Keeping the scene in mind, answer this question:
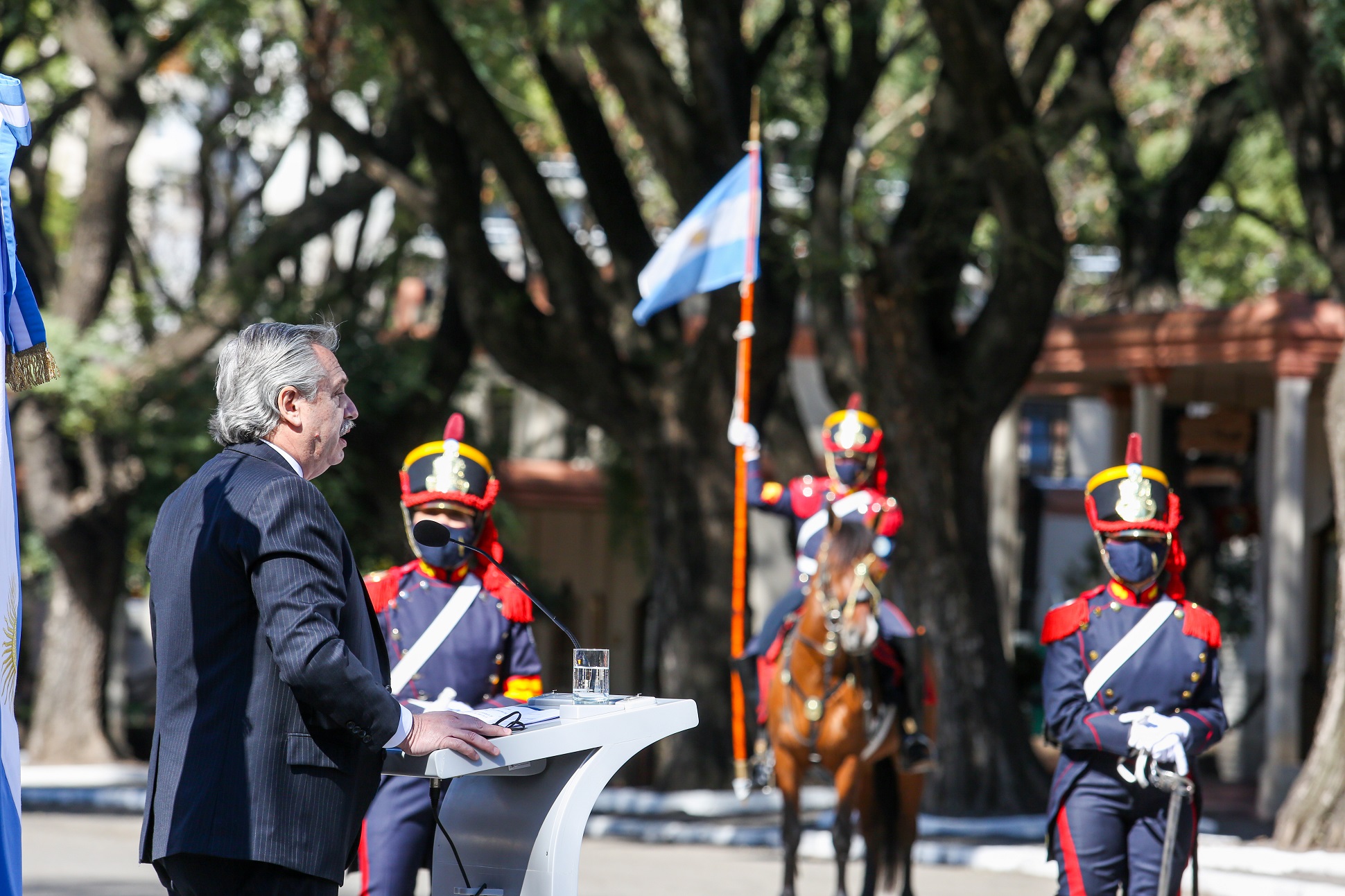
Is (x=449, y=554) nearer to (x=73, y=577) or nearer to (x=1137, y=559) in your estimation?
(x=1137, y=559)

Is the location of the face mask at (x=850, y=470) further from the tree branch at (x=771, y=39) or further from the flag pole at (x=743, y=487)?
the tree branch at (x=771, y=39)

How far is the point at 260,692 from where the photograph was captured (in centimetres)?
364

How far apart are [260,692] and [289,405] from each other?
651mm

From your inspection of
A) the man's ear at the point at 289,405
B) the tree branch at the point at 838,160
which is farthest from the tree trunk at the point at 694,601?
A: the man's ear at the point at 289,405

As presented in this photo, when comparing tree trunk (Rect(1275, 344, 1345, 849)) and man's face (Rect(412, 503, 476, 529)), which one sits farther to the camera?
tree trunk (Rect(1275, 344, 1345, 849))

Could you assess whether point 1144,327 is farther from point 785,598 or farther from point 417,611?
point 417,611

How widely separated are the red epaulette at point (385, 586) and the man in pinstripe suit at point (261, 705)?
307cm

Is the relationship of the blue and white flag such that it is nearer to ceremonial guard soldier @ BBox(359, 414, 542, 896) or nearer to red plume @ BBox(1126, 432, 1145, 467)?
ceremonial guard soldier @ BBox(359, 414, 542, 896)

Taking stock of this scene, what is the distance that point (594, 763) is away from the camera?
4.21 m

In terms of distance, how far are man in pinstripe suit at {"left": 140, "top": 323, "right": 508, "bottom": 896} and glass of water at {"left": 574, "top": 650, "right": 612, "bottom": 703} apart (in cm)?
80

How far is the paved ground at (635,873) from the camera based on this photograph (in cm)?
1073

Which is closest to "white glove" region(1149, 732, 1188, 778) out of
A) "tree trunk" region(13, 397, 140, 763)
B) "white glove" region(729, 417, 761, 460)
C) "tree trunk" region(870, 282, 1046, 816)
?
"white glove" region(729, 417, 761, 460)

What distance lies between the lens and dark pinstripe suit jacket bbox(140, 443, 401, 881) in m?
3.58

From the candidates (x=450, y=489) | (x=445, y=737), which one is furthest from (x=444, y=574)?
(x=445, y=737)
